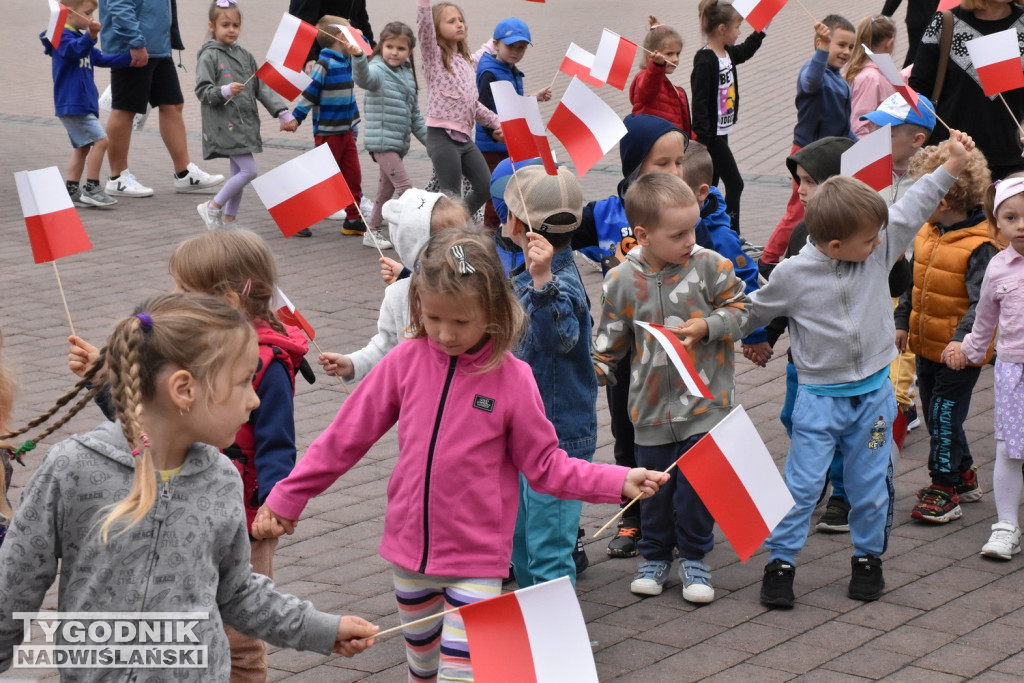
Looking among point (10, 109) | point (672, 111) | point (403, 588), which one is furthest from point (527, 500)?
point (10, 109)

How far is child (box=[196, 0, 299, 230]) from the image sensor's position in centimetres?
930

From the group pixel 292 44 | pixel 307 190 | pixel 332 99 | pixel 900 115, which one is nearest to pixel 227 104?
pixel 332 99

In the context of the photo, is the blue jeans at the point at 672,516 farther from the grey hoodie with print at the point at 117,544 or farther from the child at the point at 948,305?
the grey hoodie with print at the point at 117,544

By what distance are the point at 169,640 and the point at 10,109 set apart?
14.2m

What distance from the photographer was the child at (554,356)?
394 centimetres

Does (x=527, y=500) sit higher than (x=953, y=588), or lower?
higher

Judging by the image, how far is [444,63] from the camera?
8.90 m

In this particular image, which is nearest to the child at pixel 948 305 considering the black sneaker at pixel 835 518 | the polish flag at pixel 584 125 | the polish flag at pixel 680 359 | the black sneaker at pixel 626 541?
the black sneaker at pixel 835 518

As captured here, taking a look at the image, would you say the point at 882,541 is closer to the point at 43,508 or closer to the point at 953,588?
the point at 953,588

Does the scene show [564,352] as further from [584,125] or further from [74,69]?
[74,69]

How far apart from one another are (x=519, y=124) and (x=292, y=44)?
134 inches

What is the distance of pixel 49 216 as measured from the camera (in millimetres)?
4223

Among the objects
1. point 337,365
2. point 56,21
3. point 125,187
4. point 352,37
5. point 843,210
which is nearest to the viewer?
point 337,365

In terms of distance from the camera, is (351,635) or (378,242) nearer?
(351,635)
